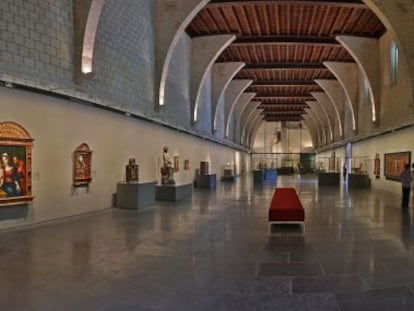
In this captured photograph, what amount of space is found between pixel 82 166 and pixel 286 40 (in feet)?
57.2

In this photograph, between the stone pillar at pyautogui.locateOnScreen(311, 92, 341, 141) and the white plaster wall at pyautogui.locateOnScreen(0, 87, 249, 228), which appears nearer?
the white plaster wall at pyautogui.locateOnScreen(0, 87, 249, 228)

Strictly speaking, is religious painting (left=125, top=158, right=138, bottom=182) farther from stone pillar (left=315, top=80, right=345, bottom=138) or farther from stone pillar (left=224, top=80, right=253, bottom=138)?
stone pillar (left=315, top=80, right=345, bottom=138)

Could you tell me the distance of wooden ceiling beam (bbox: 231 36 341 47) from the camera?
81.7ft

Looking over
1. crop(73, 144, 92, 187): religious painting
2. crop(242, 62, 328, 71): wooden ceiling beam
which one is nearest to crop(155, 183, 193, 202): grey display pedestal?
crop(73, 144, 92, 187): religious painting

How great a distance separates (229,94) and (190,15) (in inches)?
884

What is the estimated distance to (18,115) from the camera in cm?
970

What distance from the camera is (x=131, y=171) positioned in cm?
1540

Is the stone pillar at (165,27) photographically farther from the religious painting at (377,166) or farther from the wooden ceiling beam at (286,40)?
the religious painting at (377,166)

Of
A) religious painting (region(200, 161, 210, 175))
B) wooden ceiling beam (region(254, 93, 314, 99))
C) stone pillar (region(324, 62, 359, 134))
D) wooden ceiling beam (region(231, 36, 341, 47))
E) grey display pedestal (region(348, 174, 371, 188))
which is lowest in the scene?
grey display pedestal (region(348, 174, 371, 188))

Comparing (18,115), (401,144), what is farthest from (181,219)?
(401,144)

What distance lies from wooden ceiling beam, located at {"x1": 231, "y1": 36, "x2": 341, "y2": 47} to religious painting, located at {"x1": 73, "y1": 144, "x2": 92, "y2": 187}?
15.7 m

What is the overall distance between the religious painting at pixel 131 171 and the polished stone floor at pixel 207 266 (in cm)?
471

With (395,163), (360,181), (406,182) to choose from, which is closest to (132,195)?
(406,182)

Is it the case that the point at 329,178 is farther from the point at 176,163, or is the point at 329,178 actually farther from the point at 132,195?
the point at 132,195
